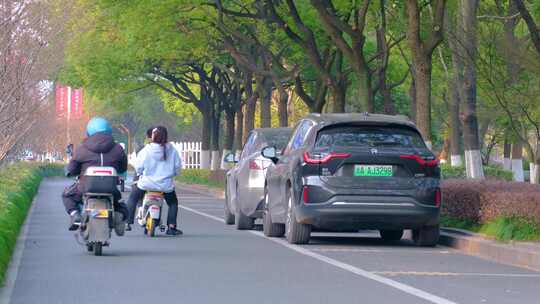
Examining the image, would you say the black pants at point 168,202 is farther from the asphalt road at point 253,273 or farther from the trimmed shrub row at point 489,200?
the trimmed shrub row at point 489,200

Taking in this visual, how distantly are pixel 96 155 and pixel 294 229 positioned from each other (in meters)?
3.33

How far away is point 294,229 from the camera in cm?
1891

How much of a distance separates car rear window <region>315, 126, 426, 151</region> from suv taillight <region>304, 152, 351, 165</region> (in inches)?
5.8

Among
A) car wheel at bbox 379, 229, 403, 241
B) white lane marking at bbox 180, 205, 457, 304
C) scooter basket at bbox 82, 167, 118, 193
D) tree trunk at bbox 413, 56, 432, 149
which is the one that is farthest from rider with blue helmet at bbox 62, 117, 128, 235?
tree trunk at bbox 413, 56, 432, 149

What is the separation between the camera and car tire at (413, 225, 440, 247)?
62.7 ft

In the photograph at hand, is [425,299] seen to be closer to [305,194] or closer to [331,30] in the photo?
[305,194]

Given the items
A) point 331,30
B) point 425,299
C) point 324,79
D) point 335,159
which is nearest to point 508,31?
point 331,30

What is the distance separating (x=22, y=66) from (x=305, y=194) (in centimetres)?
947

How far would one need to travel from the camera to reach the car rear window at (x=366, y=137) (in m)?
18.5

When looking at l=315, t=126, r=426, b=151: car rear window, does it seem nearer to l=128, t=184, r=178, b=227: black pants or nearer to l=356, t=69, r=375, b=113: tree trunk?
l=128, t=184, r=178, b=227: black pants

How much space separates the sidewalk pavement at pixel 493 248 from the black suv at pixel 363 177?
1.68 feet

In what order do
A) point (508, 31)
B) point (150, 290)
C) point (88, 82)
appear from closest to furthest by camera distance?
1. point (150, 290)
2. point (508, 31)
3. point (88, 82)

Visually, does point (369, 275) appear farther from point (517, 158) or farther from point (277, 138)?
point (517, 158)

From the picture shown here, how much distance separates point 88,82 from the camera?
182 feet
